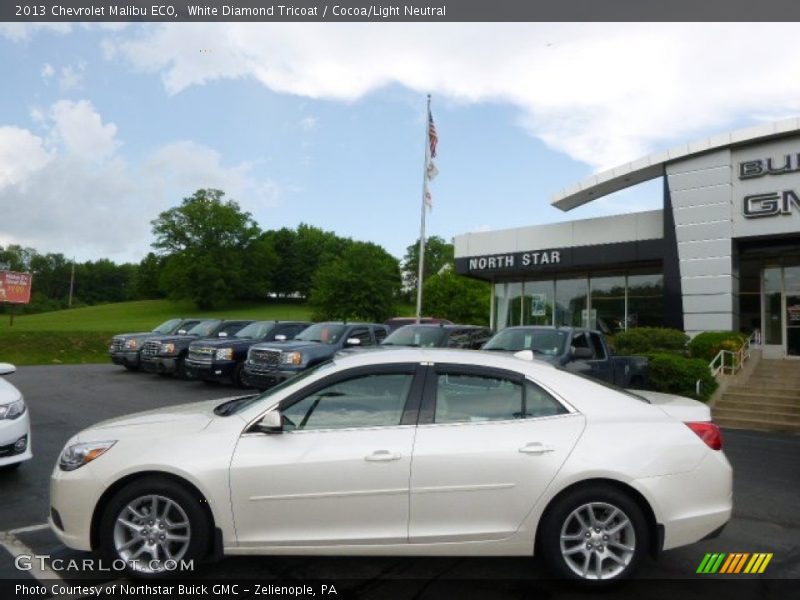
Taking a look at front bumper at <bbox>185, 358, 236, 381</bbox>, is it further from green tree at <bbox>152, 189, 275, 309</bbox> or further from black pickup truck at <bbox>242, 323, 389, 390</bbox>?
green tree at <bbox>152, 189, 275, 309</bbox>

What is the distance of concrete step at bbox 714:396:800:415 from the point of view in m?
12.8

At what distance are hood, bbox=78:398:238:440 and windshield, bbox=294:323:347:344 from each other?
9730 mm

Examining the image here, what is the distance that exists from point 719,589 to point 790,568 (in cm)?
80

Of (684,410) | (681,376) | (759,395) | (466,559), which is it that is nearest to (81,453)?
(466,559)

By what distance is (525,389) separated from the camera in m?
4.18

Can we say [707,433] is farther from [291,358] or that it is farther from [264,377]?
[264,377]

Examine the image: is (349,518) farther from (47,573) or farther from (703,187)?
(703,187)

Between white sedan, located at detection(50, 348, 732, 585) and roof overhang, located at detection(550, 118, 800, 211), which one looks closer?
white sedan, located at detection(50, 348, 732, 585)

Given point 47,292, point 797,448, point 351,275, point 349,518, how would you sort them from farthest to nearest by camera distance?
point 47,292, point 351,275, point 797,448, point 349,518

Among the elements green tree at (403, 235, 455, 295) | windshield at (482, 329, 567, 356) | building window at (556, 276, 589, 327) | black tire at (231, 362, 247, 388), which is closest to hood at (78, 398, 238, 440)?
windshield at (482, 329, 567, 356)

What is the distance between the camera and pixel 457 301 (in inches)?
2382

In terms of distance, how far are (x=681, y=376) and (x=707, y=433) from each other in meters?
10.5

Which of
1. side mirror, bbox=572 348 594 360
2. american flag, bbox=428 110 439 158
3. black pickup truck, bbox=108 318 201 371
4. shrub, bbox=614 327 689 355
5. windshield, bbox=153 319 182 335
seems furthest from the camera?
american flag, bbox=428 110 439 158

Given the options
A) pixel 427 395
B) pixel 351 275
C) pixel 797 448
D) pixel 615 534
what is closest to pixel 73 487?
pixel 427 395
